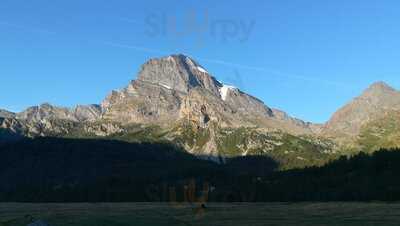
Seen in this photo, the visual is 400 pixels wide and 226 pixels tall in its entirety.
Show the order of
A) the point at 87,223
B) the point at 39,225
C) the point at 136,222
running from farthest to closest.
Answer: the point at 136,222 → the point at 87,223 → the point at 39,225

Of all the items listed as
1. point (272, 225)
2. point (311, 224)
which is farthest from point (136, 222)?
point (311, 224)

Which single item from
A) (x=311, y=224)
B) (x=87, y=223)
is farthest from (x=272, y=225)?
(x=87, y=223)

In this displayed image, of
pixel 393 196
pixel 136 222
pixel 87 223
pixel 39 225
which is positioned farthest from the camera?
pixel 393 196

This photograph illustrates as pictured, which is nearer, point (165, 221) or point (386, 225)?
point (386, 225)

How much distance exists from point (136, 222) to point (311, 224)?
83.2 feet

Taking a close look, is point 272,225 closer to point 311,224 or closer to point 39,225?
point 311,224

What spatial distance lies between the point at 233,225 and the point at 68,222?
77.9 feet

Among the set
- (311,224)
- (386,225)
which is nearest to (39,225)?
(311,224)

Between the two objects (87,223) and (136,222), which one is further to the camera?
(136,222)

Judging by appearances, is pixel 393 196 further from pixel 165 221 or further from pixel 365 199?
pixel 165 221

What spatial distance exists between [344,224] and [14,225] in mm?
46659

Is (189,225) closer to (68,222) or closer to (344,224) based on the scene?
(68,222)

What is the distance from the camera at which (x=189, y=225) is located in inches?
3455

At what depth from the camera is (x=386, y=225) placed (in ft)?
269
